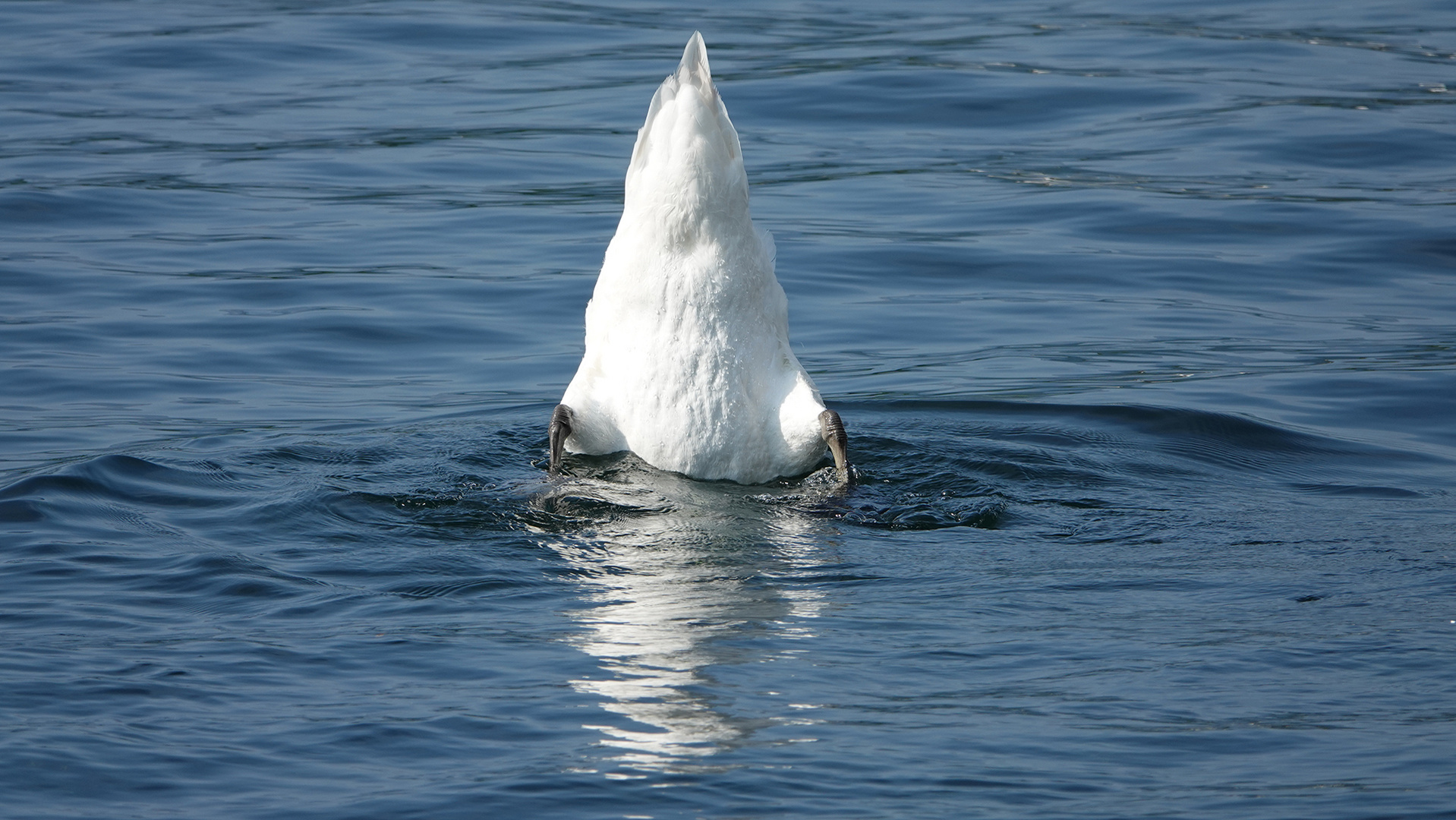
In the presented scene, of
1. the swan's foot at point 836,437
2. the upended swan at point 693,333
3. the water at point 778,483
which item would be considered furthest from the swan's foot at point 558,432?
the swan's foot at point 836,437

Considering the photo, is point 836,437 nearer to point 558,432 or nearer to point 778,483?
point 778,483

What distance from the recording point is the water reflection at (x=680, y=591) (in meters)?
5.03

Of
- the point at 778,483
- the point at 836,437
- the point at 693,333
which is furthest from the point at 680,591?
the point at 778,483

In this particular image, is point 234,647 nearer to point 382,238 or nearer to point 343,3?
point 382,238

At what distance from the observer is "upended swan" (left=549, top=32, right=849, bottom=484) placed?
745cm

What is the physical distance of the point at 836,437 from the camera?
766cm

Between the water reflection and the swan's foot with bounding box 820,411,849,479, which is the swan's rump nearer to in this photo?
the swan's foot with bounding box 820,411,849,479

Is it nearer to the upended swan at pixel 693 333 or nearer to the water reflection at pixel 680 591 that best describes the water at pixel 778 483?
the water reflection at pixel 680 591

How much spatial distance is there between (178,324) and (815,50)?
1095 cm

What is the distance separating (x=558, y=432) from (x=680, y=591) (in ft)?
6.29

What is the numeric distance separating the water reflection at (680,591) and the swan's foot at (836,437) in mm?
163

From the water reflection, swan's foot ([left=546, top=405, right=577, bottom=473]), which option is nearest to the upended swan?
swan's foot ([left=546, top=405, right=577, bottom=473])

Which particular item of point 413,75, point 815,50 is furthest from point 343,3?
point 815,50

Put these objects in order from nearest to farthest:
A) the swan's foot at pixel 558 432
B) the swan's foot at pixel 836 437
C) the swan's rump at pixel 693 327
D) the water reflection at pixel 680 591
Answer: the water reflection at pixel 680 591 → the swan's rump at pixel 693 327 → the swan's foot at pixel 836 437 → the swan's foot at pixel 558 432
